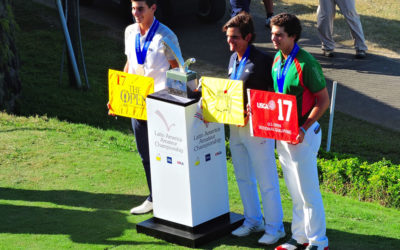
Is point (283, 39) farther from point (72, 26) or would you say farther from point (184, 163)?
point (72, 26)

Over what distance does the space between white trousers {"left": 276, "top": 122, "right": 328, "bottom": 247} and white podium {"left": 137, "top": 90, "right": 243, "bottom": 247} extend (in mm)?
736

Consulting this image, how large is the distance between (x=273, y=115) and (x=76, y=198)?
295 centimetres

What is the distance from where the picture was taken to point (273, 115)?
19.5 feet

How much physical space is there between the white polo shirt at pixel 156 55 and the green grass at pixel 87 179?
146 centimetres

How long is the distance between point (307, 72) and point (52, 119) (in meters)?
6.49

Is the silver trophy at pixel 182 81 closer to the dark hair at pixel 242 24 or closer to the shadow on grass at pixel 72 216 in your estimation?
the dark hair at pixel 242 24

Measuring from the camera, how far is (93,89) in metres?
13.7

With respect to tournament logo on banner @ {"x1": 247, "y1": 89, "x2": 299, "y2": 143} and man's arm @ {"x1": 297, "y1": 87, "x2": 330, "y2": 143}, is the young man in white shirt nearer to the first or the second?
tournament logo on banner @ {"x1": 247, "y1": 89, "x2": 299, "y2": 143}

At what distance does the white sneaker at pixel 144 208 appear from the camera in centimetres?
744

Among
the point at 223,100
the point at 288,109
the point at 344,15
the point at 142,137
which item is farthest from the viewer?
the point at 344,15

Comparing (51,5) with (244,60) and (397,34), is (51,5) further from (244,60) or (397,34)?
(244,60)

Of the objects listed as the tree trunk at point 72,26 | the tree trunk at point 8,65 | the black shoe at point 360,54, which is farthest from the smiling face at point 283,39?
the black shoe at point 360,54

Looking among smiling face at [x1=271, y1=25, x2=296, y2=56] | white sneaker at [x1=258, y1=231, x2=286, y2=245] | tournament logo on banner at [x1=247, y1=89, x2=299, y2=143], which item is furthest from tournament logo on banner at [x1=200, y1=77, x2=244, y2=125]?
white sneaker at [x1=258, y1=231, x2=286, y2=245]

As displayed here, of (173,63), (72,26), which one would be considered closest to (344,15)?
(72,26)
